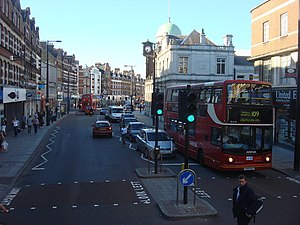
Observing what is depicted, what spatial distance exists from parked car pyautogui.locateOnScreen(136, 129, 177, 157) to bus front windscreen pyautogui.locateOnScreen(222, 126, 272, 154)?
4921 millimetres

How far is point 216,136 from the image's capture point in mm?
16000

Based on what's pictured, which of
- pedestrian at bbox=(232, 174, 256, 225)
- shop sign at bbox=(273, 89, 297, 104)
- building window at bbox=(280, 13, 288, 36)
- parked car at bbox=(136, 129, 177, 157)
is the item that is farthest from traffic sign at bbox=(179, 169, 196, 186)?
building window at bbox=(280, 13, 288, 36)

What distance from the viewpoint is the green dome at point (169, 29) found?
70875 millimetres

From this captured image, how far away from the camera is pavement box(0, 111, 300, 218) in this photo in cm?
1025

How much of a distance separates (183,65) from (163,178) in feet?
136

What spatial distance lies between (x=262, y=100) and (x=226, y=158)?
2756 mm

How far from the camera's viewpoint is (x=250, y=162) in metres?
15.4

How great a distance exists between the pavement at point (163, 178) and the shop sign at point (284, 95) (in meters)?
3.08

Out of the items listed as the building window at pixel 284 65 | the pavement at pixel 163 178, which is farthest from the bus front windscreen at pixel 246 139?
the building window at pixel 284 65

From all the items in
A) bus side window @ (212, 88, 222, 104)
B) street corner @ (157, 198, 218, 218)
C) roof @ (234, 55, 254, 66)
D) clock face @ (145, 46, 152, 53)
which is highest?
clock face @ (145, 46, 152, 53)

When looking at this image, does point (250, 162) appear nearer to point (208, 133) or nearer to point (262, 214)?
point (208, 133)

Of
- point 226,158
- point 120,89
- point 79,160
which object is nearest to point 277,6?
point 226,158

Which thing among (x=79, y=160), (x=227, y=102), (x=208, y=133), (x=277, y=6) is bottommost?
(x=79, y=160)

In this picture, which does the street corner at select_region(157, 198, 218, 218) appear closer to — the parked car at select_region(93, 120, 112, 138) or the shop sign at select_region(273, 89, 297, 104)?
the shop sign at select_region(273, 89, 297, 104)
